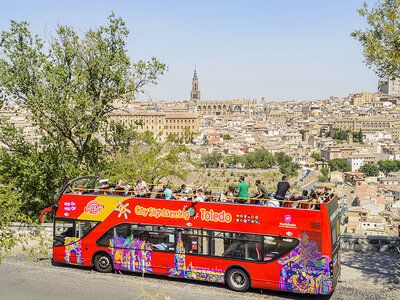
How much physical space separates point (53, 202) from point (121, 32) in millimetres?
6113

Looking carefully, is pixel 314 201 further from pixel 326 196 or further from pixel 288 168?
pixel 288 168

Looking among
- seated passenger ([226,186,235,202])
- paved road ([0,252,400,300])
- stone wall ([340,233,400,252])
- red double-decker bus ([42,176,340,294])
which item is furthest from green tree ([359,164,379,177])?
red double-decker bus ([42,176,340,294])

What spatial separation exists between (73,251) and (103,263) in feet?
2.48

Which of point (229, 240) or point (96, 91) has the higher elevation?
point (96, 91)

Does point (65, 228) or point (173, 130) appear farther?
point (173, 130)

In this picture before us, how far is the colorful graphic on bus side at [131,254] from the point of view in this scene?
9.42m

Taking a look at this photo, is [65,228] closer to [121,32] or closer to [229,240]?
[229,240]

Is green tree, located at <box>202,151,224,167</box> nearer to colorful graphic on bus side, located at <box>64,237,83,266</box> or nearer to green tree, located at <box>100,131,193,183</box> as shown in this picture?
green tree, located at <box>100,131,193,183</box>

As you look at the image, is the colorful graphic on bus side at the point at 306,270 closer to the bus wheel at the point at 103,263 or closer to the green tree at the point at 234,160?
the bus wheel at the point at 103,263

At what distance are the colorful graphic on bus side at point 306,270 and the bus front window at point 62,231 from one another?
455 centimetres

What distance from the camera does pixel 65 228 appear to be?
33.0 ft

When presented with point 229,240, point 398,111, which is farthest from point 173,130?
point 229,240

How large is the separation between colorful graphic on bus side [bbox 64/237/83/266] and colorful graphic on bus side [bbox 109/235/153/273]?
2.63ft

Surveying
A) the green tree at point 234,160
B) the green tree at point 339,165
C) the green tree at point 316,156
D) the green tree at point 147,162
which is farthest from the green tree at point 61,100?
the green tree at point 316,156
